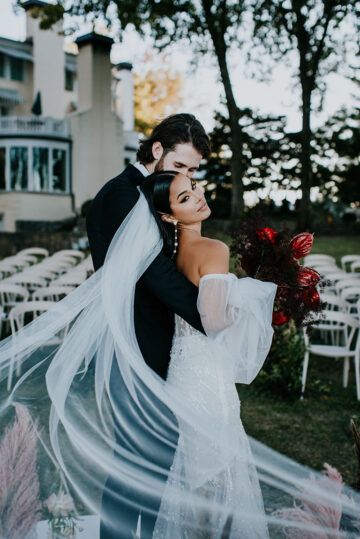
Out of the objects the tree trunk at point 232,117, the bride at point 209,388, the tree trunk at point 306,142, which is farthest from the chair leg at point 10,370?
the tree trunk at point 306,142

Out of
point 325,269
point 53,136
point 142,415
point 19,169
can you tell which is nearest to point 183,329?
point 142,415

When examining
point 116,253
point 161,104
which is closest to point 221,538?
point 116,253

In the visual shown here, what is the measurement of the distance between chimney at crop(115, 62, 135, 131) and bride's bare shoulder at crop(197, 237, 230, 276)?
3156 centimetres

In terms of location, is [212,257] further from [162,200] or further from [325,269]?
[325,269]

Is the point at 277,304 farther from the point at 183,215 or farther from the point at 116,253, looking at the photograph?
the point at 116,253

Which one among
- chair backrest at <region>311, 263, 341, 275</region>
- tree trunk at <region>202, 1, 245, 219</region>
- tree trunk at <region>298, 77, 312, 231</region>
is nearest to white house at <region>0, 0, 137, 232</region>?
tree trunk at <region>202, 1, 245, 219</region>

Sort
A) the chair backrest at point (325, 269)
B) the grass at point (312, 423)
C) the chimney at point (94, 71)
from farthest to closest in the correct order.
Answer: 1. the chimney at point (94, 71)
2. the chair backrest at point (325, 269)
3. the grass at point (312, 423)

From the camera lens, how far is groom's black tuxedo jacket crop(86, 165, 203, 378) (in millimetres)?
2077

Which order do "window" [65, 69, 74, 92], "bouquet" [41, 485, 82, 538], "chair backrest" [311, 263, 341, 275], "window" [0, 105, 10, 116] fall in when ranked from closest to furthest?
"bouquet" [41, 485, 82, 538] → "chair backrest" [311, 263, 341, 275] → "window" [0, 105, 10, 116] → "window" [65, 69, 74, 92]

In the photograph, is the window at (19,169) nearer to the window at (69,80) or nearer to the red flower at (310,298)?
the window at (69,80)

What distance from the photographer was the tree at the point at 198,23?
61.3ft

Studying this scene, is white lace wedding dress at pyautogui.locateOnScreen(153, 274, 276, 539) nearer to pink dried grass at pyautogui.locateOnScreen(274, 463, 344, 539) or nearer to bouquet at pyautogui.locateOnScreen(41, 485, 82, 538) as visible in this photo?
bouquet at pyautogui.locateOnScreen(41, 485, 82, 538)

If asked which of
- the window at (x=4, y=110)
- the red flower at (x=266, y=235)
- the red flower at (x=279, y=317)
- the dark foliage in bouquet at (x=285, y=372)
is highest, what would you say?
the window at (x=4, y=110)

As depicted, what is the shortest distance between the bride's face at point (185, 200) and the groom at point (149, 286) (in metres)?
0.19
